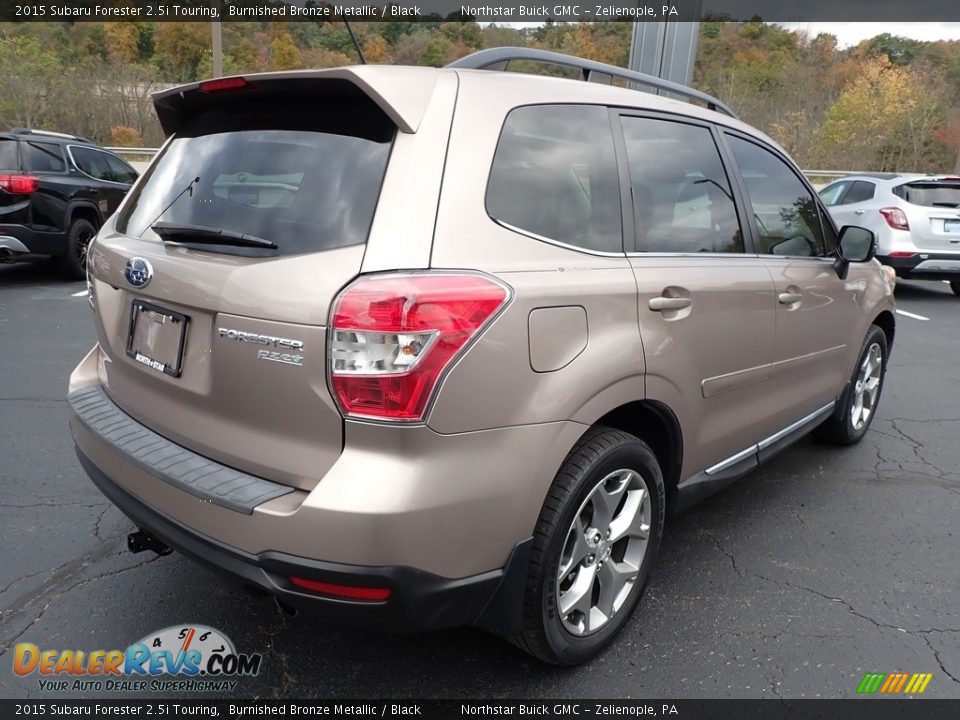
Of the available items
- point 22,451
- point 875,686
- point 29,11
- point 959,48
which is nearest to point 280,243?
point 875,686

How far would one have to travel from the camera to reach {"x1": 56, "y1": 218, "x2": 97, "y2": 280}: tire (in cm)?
830

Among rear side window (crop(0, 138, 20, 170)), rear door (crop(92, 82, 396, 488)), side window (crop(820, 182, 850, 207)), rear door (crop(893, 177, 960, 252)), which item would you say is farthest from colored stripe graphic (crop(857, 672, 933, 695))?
side window (crop(820, 182, 850, 207))

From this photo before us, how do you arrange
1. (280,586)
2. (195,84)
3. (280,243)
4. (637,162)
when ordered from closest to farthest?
(280,586), (280,243), (195,84), (637,162)

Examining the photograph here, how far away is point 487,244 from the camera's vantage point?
173 centimetres

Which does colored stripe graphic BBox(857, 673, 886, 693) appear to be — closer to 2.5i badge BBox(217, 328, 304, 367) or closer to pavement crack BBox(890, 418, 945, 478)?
2.5i badge BBox(217, 328, 304, 367)

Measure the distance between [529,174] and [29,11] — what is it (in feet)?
133

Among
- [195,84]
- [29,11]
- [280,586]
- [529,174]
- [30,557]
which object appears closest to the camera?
[280,586]

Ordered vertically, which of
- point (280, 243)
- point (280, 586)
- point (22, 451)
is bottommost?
point (22, 451)

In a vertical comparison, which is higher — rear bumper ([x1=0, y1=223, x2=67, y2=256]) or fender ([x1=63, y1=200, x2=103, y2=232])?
fender ([x1=63, y1=200, x2=103, y2=232])

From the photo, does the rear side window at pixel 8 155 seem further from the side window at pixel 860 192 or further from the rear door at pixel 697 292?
the side window at pixel 860 192

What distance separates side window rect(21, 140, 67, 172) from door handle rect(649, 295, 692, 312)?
8.43m

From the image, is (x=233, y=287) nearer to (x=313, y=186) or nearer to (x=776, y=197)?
(x=313, y=186)

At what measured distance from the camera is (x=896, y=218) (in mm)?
9266

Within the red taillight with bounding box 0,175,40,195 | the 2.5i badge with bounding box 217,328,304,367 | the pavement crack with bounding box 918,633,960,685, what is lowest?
the pavement crack with bounding box 918,633,960,685
